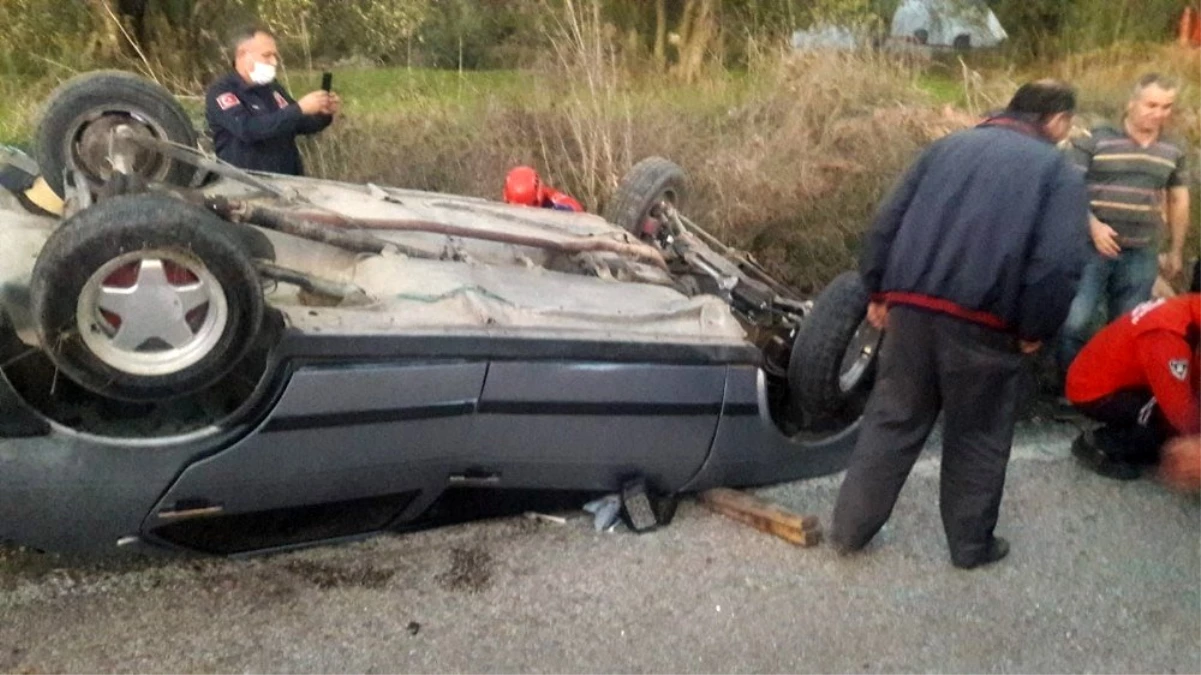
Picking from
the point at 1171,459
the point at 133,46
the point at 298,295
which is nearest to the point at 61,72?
the point at 133,46

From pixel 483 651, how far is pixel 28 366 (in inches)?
55.0

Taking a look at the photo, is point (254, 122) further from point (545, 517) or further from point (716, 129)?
point (716, 129)

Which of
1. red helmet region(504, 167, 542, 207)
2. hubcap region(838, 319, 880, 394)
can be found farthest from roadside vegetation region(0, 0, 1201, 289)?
hubcap region(838, 319, 880, 394)

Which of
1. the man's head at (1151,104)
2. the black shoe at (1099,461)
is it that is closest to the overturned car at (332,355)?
the black shoe at (1099,461)

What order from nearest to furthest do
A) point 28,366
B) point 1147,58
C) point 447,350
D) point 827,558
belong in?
point 28,366
point 447,350
point 827,558
point 1147,58

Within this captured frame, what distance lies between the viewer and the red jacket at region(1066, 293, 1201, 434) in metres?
3.90

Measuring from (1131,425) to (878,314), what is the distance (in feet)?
4.69

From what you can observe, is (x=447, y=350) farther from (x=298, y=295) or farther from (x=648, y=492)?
(x=648, y=492)

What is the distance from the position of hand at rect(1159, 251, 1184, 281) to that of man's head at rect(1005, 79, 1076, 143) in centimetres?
223

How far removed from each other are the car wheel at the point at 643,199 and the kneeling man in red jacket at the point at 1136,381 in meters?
1.83

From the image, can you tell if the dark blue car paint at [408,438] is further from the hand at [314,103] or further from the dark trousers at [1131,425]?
the hand at [314,103]

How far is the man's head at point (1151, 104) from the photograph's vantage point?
4914 mm

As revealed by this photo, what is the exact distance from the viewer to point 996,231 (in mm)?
3250

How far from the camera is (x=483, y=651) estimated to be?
3082 mm
